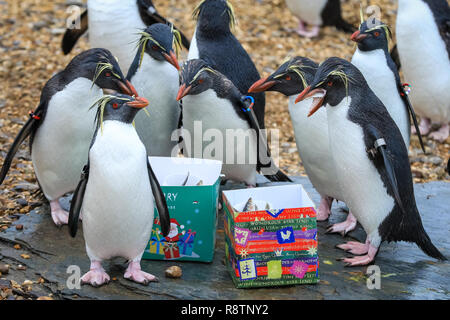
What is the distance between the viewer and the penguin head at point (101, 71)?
12.7ft

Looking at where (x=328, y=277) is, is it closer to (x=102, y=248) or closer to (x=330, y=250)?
(x=330, y=250)

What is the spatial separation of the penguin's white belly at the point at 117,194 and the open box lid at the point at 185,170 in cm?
56

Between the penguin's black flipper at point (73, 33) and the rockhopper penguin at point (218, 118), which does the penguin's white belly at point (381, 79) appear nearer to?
the rockhopper penguin at point (218, 118)

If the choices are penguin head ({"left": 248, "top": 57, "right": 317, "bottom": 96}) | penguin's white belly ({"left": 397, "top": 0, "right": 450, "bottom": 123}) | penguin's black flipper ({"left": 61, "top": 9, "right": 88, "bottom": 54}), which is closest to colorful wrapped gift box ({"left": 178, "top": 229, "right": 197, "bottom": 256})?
penguin head ({"left": 248, "top": 57, "right": 317, "bottom": 96})

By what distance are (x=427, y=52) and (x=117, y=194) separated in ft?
12.0

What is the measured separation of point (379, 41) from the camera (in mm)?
4277

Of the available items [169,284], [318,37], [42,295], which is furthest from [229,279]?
[318,37]

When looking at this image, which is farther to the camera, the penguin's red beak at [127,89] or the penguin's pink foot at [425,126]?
the penguin's pink foot at [425,126]

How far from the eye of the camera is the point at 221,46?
4.62 m

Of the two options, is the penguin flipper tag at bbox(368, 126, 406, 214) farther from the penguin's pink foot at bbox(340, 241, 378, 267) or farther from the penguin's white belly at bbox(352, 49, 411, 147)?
the penguin's white belly at bbox(352, 49, 411, 147)

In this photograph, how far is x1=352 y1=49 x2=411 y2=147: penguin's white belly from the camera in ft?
14.0

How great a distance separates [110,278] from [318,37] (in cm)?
551

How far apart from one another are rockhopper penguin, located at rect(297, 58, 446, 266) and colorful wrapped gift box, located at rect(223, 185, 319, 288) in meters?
0.40

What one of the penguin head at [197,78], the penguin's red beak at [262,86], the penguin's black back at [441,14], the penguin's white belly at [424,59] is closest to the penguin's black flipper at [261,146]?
the penguin's red beak at [262,86]
